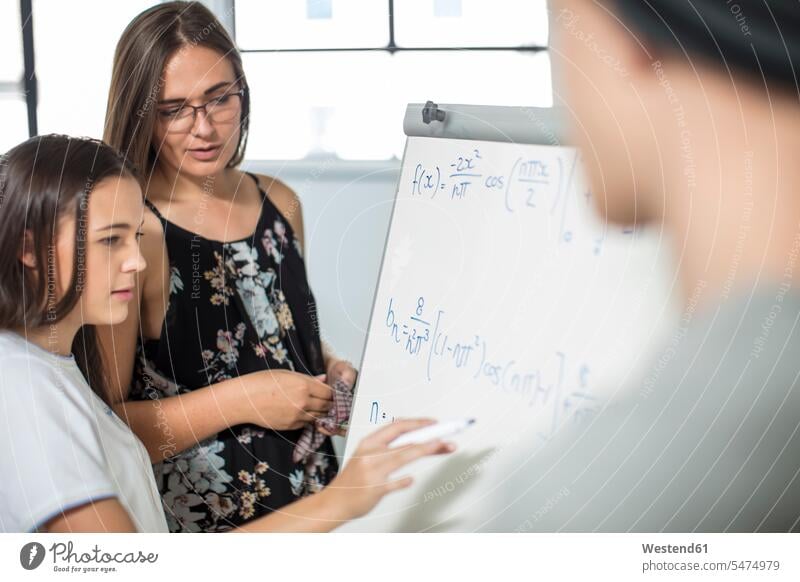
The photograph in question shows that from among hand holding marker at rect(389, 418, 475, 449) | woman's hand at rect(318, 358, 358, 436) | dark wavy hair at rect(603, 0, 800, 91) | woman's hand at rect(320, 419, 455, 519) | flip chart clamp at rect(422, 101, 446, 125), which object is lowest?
woman's hand at rect(320, 419, 455, 519)

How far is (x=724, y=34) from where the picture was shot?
0.82 meters

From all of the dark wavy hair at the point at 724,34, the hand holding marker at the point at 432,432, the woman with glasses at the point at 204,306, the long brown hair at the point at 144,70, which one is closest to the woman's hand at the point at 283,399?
the woman with glasses at the point at 204,306

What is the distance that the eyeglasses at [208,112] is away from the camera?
2.81ft

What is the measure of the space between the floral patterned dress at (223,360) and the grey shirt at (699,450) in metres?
0.23

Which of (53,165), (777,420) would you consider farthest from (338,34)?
(777,420)

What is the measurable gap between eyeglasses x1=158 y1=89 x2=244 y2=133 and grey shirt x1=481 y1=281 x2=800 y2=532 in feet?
1.43

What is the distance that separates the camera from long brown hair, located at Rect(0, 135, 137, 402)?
0.80 meters

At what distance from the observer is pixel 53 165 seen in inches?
31.8

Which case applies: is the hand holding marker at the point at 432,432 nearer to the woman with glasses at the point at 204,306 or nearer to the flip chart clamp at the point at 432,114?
the woman with glasses at the point at 204,306

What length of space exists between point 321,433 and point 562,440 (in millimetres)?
259

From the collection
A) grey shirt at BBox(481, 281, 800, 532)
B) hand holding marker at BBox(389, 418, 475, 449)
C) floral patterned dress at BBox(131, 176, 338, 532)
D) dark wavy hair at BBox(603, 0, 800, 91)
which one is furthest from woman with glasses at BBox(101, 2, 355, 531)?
dark wavy hair at BBox(603, 0, 800, 91)

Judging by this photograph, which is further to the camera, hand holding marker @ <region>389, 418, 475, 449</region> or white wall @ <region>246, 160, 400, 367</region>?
white wall @ <region>246, 160, 400, 367</region>

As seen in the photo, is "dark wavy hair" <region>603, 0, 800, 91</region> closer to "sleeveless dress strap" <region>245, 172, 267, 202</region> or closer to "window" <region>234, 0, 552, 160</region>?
"window" <region>234, 0, 552, 160</region>
